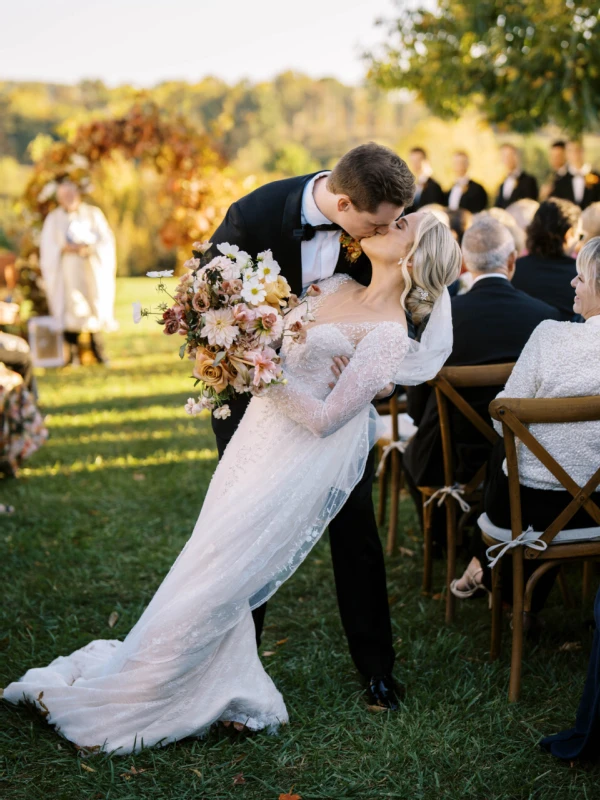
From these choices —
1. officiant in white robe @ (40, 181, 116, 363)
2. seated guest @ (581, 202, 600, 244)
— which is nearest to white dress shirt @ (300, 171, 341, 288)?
seated guest @ (581, 202, 600, 244)

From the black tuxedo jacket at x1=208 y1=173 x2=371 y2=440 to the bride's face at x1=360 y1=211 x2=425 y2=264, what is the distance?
15 cm

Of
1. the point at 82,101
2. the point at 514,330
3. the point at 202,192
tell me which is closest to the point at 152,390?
the point at 202,192

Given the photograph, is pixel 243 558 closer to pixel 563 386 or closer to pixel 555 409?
pixel 555 409

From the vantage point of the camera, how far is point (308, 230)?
3.11 metres

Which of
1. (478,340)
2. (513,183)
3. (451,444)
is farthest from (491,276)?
(513,183)

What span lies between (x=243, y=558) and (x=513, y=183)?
10.2m

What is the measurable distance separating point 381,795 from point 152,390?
7.15 m

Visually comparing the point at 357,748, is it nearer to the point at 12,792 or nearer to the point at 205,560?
the point at 205,560

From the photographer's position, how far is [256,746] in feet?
9.73

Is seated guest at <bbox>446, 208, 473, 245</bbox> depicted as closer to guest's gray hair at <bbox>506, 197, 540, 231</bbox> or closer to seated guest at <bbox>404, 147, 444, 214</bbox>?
guest's gray hair at <bbox>506, 197, 540, 231</bbox>

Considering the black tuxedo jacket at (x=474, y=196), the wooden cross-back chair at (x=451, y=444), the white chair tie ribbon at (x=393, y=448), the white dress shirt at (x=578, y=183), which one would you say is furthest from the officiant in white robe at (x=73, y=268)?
the wooden cross-back chair at (x=451, y=444)

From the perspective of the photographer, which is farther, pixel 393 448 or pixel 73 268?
pixel 73 268

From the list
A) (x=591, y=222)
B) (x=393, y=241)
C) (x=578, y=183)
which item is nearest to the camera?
(x=393, y=241)

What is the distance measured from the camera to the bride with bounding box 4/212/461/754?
115 inches
